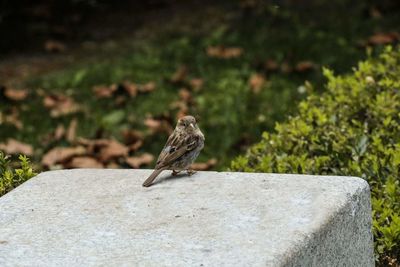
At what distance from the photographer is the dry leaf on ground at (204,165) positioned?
222 inches

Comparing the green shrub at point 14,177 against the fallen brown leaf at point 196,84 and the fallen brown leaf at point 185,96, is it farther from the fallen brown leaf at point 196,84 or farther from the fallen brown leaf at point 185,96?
the fallen brown leaf at point 196,84

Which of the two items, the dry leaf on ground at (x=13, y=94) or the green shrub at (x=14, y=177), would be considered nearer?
the green shrub at (x=14, y=177)

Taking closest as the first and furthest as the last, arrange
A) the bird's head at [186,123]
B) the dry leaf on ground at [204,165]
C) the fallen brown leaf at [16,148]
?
the bird's head at [186,123] → the dry leaf on ground at [204,165] → the fallen brown leaf at [16,148]

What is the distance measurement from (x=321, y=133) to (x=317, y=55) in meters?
3.41

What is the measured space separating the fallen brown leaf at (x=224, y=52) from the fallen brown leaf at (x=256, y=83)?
0.74 m

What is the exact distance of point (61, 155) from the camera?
230 inches

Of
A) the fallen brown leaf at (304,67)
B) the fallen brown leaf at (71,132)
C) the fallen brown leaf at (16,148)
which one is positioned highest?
the fallen brown leaf at (304,67)

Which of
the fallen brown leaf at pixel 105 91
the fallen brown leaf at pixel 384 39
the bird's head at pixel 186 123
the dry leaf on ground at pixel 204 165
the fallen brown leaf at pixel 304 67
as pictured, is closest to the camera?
the bird's head at pixel 186 123

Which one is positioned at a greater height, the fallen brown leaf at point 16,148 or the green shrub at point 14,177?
the green shrub at point 14,177

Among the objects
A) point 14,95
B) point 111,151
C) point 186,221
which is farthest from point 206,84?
point 186,221

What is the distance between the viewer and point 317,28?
28.7ft

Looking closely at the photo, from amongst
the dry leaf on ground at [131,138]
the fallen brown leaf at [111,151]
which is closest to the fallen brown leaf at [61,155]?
the fallen brown leaf at [111,151]

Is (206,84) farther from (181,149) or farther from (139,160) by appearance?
(181,149)

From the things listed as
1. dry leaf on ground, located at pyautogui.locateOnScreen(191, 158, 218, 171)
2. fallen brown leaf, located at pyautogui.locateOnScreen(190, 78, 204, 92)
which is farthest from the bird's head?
fallen brown leaf, located at pyautogui.locateOnScreen(190, 78, 204, 92)
